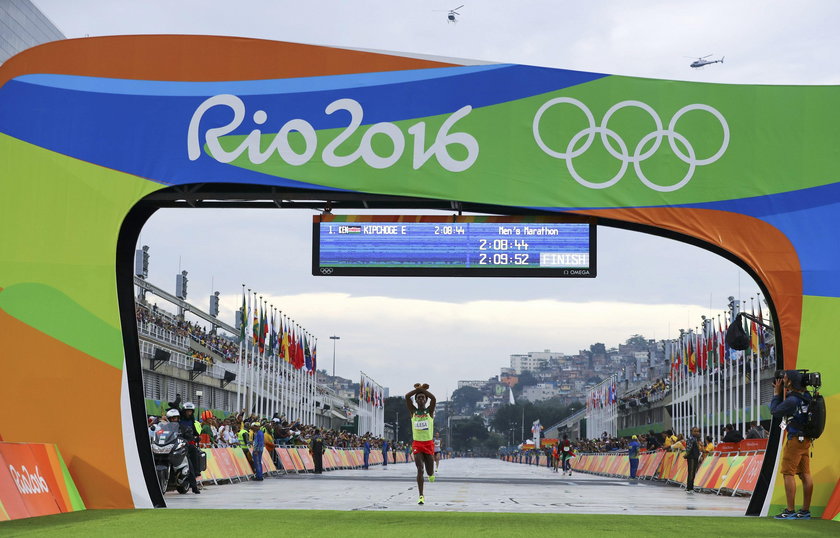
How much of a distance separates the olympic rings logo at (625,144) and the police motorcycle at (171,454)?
885cm

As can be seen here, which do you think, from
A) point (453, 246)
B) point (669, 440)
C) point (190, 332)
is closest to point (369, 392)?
point (190, 332)

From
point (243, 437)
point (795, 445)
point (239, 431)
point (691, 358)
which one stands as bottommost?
point (243, 437)

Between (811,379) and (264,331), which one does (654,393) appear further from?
(811,379)

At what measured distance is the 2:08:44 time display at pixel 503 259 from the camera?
622 inches

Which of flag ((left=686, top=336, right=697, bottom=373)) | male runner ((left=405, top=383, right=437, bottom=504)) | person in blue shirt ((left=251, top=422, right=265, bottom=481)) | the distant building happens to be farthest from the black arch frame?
flag ((left=686, top=336, right=697, bottom=373))

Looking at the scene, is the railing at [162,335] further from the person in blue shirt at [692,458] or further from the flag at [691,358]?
the person in blue shirt at [692,458]

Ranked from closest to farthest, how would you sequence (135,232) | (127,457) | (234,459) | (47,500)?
(47,500), (127,457), (135,232), (234,459)

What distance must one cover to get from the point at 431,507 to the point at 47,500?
5550 mm

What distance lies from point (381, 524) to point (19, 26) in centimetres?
4078

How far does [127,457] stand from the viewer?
15188 mm

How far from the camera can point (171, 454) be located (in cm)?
1972

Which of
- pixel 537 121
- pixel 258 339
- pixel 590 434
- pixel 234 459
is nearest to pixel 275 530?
pixel 537 121

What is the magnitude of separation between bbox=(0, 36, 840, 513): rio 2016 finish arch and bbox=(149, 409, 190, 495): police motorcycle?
396cm

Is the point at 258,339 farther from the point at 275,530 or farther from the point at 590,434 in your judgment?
the point at 590,434
